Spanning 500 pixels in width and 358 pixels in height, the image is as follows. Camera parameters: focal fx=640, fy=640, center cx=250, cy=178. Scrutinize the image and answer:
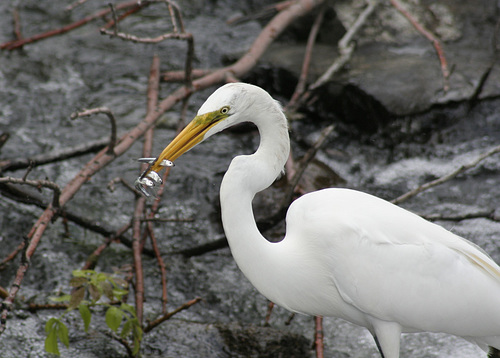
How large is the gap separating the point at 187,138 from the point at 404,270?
1.13m

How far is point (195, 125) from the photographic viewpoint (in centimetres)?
249

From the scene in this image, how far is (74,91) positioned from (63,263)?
2.11 m

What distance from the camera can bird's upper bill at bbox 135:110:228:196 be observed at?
8.01 ft

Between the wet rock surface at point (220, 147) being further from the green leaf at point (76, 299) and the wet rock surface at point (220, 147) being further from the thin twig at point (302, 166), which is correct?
the thin twig at point (302, 166)

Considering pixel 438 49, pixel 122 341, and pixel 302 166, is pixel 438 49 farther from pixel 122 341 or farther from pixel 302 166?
pixel 122 341

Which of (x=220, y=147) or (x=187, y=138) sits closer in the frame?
(x=187, y=138)

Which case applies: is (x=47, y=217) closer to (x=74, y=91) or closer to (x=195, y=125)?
(x=195, y=125)

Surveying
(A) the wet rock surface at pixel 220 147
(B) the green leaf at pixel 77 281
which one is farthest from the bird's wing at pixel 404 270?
(B) the green leaf at pixel 77 281

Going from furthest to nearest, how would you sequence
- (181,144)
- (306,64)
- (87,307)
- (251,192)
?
(306,64)
(87,307)
(251,192)
(181,144)

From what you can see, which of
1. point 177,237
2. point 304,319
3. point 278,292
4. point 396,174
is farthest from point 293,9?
point 278,292

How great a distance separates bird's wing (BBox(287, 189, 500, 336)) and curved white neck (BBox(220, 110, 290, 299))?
11.2 inches

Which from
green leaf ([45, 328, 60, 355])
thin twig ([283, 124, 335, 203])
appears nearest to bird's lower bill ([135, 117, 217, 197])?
green leaf ([45, 328, 60, 355])

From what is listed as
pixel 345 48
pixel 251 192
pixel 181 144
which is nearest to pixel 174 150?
pixel 181 144

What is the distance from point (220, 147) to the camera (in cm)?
521
